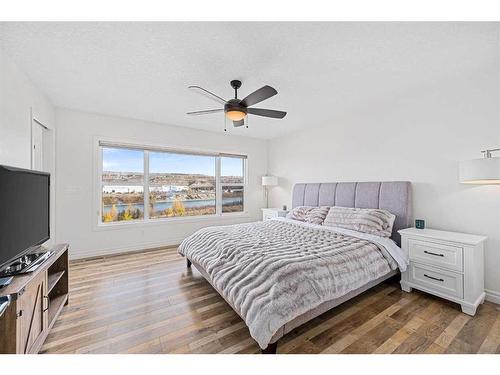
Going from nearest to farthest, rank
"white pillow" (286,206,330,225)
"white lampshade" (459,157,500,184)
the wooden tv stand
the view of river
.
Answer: the wooden tv stand
"white lampshade" (459,157,500,184)
"white pillow" (286,206,330,225)
the view of river

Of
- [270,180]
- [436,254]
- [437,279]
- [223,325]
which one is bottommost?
[223,325]

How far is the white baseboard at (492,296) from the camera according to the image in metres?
2.15

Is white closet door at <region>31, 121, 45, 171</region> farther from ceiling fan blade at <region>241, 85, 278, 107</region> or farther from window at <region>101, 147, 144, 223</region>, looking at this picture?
ceiling fan blade at <region>241, 85, 278, 107</region>

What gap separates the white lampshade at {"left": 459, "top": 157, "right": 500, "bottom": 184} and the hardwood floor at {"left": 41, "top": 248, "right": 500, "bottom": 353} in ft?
4.10

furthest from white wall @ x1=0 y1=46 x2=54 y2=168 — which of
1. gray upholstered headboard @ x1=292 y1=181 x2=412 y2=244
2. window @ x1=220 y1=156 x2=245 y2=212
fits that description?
gray upholstered headboard @ x1=292 y1=181 x2=412 y2=244

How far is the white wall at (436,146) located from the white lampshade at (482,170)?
0.50m

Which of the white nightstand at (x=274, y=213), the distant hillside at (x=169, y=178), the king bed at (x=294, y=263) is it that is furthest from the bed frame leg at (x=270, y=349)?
the distant hillside at (x=169, y=178)

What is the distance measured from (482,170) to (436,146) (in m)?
0.81

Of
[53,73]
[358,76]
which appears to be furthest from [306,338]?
[53,73]

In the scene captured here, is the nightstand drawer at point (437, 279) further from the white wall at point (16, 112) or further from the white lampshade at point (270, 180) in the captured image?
the white wall at point (16, 112)

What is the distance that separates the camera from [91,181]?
11.6ft

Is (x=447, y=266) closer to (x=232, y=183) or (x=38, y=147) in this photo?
(x=232, y=183)

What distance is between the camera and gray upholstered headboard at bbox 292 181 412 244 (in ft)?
9.10

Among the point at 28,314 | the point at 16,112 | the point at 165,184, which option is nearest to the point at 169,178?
the point at 165,184
